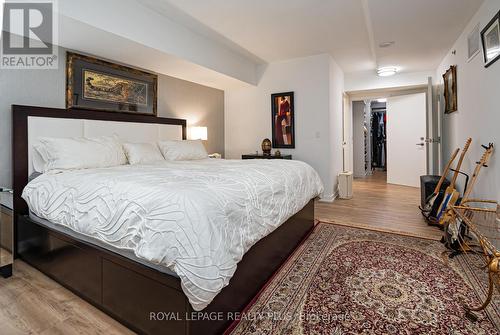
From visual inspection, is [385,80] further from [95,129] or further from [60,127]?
[60,127]

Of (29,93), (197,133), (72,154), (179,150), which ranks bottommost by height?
(72,154)

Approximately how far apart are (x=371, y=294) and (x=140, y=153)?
2.58 m

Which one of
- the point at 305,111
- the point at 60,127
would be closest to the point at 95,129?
the point at 60,127

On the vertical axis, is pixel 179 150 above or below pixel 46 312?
above

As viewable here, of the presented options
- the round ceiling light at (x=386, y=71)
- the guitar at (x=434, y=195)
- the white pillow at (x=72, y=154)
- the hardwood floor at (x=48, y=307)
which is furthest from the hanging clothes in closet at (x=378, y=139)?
the white pillow at (x=72, y=154)

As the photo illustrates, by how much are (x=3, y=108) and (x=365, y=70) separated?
5.75 metres

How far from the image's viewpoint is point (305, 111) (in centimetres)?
466

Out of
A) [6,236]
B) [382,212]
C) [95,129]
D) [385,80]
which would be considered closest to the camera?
[6,236]

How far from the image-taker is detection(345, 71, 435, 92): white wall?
5.31 meters

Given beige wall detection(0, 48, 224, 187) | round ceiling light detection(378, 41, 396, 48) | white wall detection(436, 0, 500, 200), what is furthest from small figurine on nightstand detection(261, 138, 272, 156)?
white wall detection(436, 0, 500, 200)

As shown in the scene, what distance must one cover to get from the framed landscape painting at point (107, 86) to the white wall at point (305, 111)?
1.91m

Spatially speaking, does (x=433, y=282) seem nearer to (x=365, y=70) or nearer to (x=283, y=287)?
(x=283, y=287)

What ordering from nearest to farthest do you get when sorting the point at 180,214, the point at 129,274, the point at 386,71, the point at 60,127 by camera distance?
the point at 180,214
the point at 129,274
the point at 60,127
the point at 386,71

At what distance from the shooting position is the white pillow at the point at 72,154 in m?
2.31
